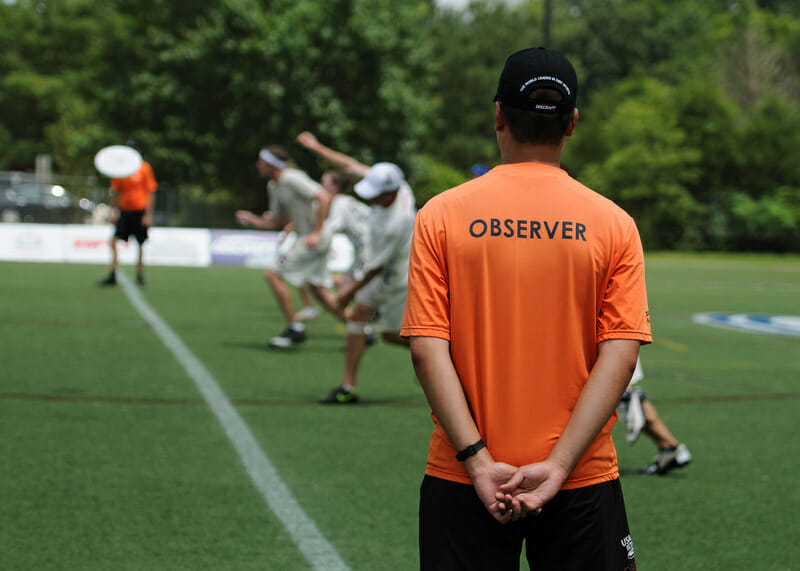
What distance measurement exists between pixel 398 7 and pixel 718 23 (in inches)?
1990

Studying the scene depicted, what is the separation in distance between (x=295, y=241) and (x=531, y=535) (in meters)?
9.61

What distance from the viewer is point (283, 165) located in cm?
1152

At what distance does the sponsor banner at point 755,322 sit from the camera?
15.5 m

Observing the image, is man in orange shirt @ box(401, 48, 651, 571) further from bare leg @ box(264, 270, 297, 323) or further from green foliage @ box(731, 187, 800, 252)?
green foliage @ box(731, 187, 800, 252)

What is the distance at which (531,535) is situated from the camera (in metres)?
2.41

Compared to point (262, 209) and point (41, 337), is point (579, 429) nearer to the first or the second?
point (41, 337)

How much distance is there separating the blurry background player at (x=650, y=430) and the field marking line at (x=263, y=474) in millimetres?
1906

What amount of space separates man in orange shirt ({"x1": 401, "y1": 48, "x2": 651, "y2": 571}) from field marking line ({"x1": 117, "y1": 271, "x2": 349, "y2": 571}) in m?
2.03

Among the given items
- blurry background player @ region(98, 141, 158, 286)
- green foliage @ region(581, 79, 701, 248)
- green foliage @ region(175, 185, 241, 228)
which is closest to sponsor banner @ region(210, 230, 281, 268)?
green foliage @ region(175, 185, 241, 228)

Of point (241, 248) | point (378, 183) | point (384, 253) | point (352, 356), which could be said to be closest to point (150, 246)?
point (241, 248)

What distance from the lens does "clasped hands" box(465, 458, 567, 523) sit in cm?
230

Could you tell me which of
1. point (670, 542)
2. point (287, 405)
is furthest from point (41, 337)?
point (670, 542)

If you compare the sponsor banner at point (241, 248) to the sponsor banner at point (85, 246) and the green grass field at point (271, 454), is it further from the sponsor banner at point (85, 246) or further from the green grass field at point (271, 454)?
the green grass field at point (271, 454)

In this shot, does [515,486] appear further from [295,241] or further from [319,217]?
[295,241]
